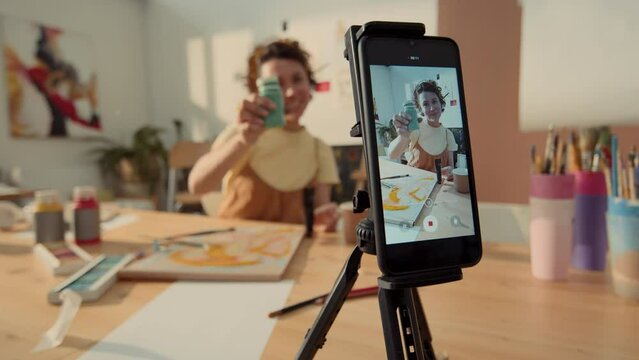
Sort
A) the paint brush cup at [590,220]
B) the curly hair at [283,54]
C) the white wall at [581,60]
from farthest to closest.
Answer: the curly hair at [283,54] → the white wall at [581,60] → the paint brush cup at [590,220]

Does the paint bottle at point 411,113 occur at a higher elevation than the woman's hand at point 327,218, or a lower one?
higher

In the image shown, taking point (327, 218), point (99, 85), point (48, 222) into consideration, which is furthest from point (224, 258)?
point (99, 85)

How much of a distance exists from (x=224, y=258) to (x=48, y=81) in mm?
2703

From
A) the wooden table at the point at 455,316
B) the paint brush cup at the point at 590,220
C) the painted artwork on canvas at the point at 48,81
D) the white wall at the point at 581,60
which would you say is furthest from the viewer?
the painted artwork on canvas at the point at 48,81

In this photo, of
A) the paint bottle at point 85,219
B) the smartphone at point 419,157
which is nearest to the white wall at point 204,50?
the paint bottle at point 85,219

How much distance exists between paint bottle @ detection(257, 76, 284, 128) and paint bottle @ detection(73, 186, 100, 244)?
41 centimetres

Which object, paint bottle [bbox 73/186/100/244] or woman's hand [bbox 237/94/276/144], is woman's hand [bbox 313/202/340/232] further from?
Answer: paint bottle [bbox 73/186/100/244]

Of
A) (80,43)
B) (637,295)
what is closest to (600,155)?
(637,295)

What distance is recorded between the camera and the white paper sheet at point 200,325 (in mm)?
390

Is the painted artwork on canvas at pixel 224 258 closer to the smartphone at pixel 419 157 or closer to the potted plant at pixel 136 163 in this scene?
the smartphone at pixel 419 157

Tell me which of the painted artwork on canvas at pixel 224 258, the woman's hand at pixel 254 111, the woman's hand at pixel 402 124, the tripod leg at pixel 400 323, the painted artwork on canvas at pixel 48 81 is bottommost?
the painted artwork on canvas at pixel 224 258

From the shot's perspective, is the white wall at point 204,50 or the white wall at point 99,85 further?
the white wall at point 204,50

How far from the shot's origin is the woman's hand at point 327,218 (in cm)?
91

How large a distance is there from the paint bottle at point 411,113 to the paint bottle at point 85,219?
0.78 metres
